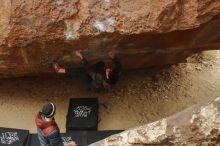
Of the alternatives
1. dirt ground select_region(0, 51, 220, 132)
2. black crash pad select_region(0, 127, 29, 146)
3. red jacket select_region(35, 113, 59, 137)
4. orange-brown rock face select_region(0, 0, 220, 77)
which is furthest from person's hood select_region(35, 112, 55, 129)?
dirt ground select_region(0, 51, 220, 132)

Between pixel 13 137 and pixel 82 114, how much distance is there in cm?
97

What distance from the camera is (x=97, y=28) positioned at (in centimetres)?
518

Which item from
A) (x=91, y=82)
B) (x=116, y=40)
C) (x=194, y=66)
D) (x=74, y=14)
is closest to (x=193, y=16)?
(x=116, y=40)

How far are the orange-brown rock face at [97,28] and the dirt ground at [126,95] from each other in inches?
32.0

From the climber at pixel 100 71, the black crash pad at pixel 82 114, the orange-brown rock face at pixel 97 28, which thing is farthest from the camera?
the black crash pad at pixel 82 114

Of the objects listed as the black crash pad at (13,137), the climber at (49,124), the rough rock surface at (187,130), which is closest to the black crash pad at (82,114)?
the black crash pad at (13,137)

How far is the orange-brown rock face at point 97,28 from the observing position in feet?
16.2

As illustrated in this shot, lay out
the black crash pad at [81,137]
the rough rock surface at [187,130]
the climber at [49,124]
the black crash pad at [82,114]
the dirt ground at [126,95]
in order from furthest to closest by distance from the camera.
Answer: the dirt ground at [126,95] < the black crash pad at [82,114] < the black crash pad at [81,137] < the climber at [49,124] < the rough rock surface at [187,130]

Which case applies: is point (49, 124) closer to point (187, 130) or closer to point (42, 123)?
point (42, 123)

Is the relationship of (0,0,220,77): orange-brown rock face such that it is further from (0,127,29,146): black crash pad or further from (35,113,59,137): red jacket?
(35,113,59,137): red jacket

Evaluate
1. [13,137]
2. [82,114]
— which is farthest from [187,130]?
[13,137]

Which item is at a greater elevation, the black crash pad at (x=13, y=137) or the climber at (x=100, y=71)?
the climber at (x=100, y=71)

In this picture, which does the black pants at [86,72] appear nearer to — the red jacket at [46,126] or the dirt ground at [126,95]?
the dirt ground at [126,95]

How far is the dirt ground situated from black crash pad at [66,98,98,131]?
14cm
